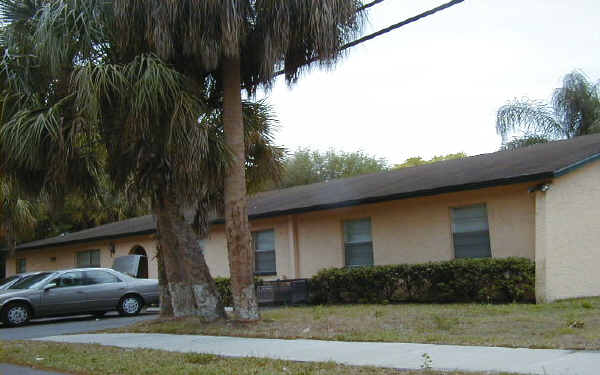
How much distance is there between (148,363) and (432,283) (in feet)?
28.7

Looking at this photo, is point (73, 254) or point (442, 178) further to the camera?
point (73, 254)

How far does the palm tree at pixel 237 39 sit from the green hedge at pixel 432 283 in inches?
203

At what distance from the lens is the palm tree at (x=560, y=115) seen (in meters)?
27.2

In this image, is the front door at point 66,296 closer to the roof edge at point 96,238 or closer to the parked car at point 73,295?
the parked car at point 73,295

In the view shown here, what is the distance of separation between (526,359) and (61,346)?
24.8 ft

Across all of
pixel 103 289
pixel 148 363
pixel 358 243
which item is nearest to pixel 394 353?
pixel 148 363

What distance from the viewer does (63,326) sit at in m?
15.9

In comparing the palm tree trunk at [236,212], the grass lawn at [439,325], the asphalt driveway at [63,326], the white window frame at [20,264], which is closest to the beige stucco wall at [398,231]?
the grass lawn at [439,325]

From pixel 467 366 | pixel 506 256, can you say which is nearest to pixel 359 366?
pixel 467 366

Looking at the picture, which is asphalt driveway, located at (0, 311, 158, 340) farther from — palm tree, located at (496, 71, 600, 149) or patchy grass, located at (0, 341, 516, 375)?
palm tree, located at (496, 71, 600, 149)

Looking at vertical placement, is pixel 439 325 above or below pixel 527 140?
below

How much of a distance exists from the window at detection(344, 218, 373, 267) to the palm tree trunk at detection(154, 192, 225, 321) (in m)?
6.41

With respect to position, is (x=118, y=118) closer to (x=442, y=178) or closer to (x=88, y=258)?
(x=442, y=178)

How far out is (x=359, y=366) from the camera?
737 centimetres
